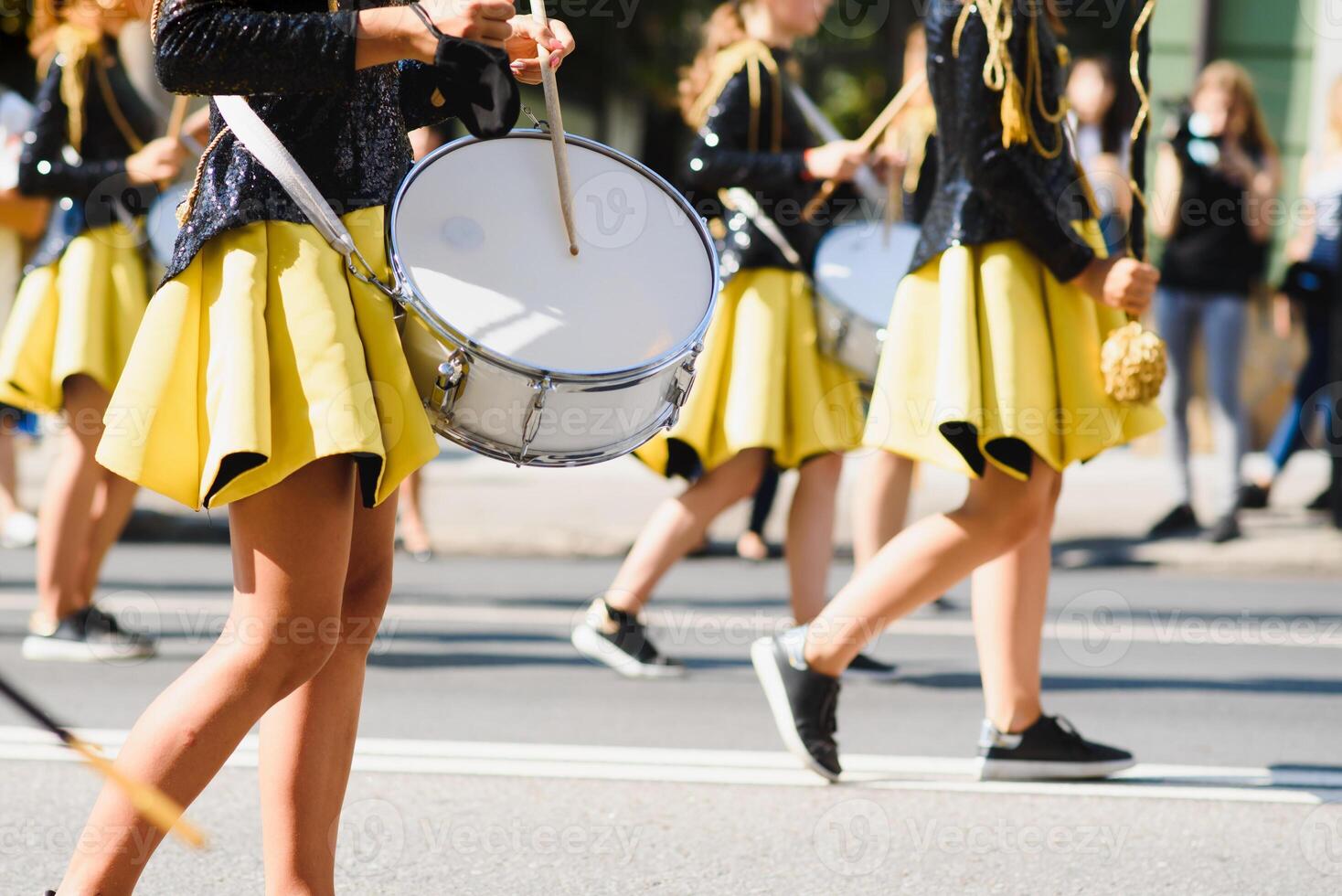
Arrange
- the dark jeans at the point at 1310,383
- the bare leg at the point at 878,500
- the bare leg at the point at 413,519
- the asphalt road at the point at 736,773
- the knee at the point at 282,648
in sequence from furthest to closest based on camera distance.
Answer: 1. the dark jeans at the point at 1310,383
2. the bare leg at the point at 413,519
3. the bare leg at the point at 878,500
4. the asphalt road at the point at 736,773
5. the knee at the point at 282,648

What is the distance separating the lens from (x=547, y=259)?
7.77 feet

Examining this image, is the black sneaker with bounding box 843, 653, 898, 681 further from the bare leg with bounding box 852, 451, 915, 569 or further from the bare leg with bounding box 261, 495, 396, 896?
the bare leg with bounding box 261, 495, 396, 896

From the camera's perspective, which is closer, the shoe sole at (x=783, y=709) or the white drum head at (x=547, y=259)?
the white drum head at (x=547, y=259)

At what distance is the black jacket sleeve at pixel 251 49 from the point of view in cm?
210

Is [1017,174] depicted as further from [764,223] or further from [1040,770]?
[764,223]

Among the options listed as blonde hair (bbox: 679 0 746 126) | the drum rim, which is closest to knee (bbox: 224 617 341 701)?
the drum rim

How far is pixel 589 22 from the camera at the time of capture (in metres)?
12.2

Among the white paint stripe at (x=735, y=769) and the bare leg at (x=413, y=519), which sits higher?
the white paint stripe at (x=735, y=769)

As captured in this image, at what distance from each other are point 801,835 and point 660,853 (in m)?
0.29

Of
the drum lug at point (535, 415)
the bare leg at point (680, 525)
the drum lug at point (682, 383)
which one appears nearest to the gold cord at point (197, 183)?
the drum lug at point (535, 415)

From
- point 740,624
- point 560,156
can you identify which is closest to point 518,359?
point 560,156

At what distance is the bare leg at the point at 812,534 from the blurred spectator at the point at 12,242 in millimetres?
2352

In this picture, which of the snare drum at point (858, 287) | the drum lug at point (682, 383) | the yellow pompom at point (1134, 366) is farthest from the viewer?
the snare drum at point (858, 287)

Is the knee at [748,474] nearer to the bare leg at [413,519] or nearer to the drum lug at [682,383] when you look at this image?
the drum lug at [682,383]
